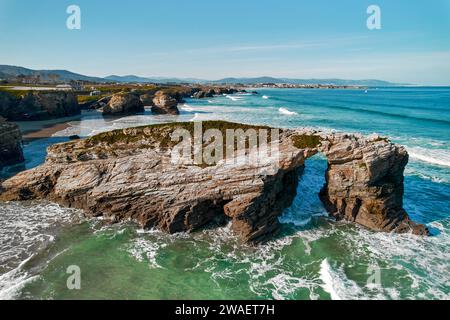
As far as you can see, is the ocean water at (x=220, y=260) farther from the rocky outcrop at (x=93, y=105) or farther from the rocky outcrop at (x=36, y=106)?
the rocky outcrop at (x=93, y=105)

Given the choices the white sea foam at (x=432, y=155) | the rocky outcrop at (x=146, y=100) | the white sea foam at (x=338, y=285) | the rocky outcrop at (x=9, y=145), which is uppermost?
the rocky outcrop at (x=146, y=100)

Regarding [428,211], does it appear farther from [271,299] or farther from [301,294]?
[271,299]

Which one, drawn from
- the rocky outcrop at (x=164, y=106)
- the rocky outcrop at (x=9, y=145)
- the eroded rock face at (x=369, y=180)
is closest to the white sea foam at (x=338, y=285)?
the eroded rock face at (x=369, y=180)

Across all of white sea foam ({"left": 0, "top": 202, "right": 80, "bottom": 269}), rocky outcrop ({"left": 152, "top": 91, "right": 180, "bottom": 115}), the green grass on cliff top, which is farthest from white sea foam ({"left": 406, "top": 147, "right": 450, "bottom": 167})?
rocky outcrop ({"left": 152, "top": 91, "right": 180, "bottom": 115})

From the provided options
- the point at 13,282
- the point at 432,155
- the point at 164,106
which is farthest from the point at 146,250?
the point at 164,106

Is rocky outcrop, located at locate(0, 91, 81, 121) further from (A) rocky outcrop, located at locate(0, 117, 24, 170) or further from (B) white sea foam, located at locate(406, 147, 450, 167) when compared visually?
(B) white sea foam, located at locate(406, 147, 450, 167)

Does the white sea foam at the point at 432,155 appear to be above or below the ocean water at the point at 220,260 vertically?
above

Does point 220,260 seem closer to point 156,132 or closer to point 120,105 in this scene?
point 156,132
